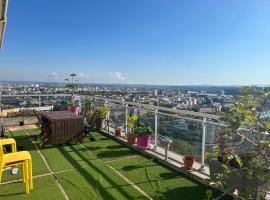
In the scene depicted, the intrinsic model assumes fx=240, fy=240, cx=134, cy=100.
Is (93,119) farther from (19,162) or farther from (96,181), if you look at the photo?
(19,162)

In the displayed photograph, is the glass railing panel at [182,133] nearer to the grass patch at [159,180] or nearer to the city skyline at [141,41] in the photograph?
the grass patch at [159,180]

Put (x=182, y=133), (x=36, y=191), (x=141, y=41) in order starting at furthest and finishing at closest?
(x=141, y=41) → (x=182, y=133) → (x=36, y=191)

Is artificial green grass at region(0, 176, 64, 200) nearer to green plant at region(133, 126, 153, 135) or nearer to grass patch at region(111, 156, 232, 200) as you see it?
grass patch at region(111, 156, 232, 200)

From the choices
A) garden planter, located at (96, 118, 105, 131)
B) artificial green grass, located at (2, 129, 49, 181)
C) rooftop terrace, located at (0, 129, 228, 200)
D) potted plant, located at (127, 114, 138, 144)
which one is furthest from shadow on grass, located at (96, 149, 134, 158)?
garden planter, located at (96, 118, 105, 131)

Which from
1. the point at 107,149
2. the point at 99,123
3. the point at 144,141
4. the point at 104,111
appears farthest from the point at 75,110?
the point at 144,141

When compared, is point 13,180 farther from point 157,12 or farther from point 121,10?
point 121,10
